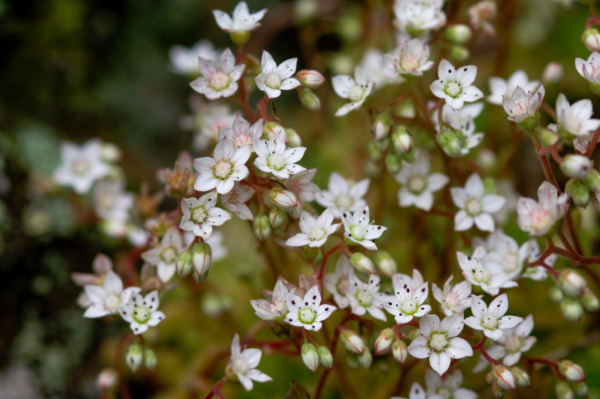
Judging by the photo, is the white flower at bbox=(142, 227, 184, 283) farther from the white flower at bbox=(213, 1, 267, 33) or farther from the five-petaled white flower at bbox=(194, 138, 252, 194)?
the white flower at bbox=(213, 1, 267, 33)

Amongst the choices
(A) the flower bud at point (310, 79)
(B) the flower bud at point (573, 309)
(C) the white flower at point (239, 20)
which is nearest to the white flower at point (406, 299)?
(B) the flower bud at point (573, 309)

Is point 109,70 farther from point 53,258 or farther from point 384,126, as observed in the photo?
point 384,126

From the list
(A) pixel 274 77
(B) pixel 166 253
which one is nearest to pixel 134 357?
(B) pixel 166 253

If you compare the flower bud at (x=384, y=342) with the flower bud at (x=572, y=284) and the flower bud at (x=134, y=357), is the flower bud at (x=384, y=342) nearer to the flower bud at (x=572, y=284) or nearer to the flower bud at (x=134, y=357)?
the flower bud at (x=572, y=284)

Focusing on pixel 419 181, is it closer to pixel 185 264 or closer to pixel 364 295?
pixel 364 295

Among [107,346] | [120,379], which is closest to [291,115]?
[107,346]

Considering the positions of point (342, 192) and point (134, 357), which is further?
point (342, 192)
